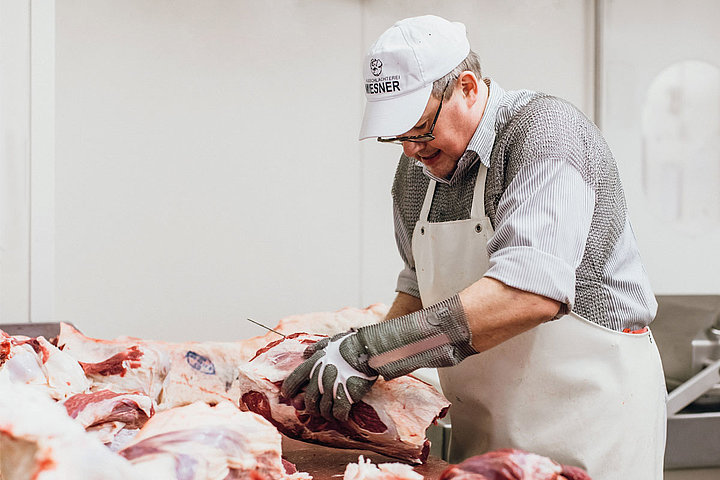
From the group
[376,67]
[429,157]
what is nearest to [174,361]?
[429,157]

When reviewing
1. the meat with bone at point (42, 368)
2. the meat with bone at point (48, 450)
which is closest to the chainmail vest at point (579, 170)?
the meat with bone at point (42, 368)

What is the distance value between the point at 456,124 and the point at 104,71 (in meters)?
2.44

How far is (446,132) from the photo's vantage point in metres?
1.77

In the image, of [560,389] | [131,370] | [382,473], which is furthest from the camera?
[131,370]

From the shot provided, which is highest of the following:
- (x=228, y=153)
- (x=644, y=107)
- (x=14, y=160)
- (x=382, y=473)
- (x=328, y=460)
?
(x=644, y=107)

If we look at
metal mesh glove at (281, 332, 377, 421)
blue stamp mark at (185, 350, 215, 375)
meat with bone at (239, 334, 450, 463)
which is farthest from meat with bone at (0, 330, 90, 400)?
blue stamp mark at (185, 350, 215, 375)

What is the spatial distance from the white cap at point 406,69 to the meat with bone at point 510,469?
30.5 inches

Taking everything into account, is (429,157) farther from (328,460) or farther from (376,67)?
(328,460)

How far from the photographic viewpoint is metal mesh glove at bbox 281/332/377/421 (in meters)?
1.62

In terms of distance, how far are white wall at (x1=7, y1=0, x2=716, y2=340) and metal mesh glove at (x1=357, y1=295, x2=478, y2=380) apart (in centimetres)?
221

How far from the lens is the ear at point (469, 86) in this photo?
1741 mm

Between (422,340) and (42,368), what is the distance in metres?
0.80

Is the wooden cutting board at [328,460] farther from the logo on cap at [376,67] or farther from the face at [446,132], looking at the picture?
the logo on cap at [376,67]

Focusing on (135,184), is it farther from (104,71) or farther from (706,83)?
(706,83)
